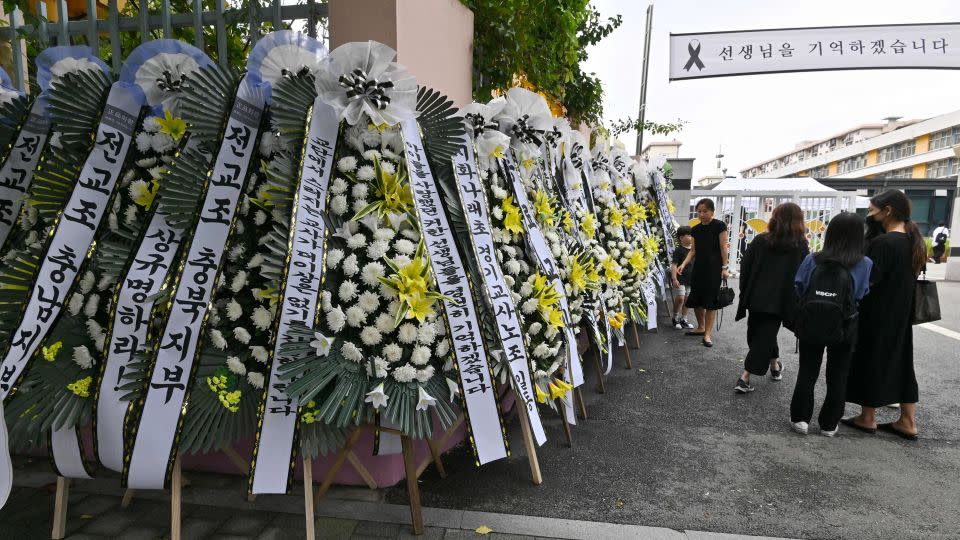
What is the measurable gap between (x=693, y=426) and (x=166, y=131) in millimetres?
3905

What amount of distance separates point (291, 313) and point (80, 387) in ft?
3.60

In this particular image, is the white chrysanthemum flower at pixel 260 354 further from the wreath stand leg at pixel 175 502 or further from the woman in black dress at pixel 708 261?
the woman in black dress at pixel 708 261

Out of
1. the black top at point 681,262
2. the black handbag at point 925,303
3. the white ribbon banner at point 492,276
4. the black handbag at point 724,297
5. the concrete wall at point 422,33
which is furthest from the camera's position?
the black top at point 681,262

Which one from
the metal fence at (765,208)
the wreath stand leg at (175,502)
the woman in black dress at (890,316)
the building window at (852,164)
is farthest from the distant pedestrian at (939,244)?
the building window at (852,164)

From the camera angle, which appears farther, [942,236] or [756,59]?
[942,236]

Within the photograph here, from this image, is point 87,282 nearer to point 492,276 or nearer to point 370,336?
point 370,336

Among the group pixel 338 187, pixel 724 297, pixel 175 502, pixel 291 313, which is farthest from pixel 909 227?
pixel 175 502

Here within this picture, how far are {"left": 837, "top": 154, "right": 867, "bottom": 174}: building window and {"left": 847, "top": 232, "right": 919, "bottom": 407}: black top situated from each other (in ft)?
224

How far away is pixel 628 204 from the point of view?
250 inches

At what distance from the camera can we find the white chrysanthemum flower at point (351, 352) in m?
2.46

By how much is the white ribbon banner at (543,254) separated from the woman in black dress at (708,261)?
12.0 feet

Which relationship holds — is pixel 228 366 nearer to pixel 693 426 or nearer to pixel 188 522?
pixel 188 522

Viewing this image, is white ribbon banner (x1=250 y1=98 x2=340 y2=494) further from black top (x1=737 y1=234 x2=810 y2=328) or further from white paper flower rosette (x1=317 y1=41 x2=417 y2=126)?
black top (x1=737 y1=234 x2=810 y2=328)

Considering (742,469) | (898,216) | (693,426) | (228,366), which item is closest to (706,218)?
(898,216)
